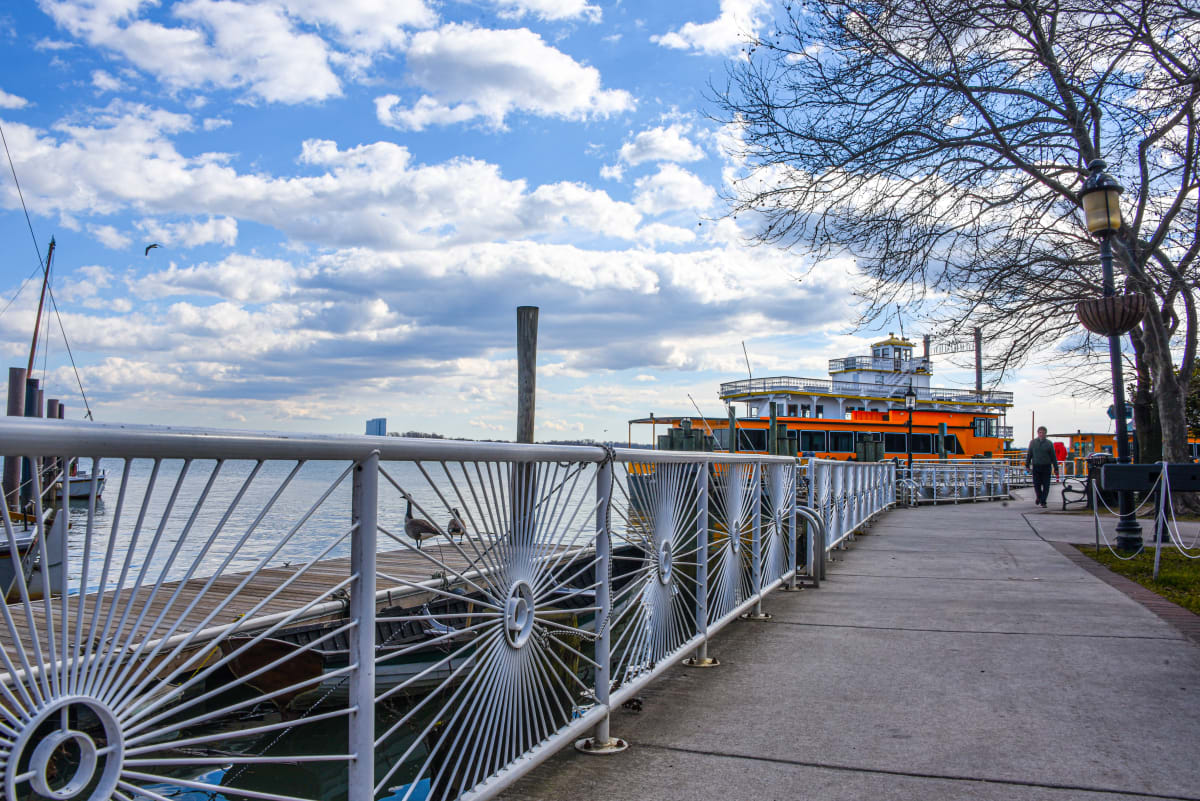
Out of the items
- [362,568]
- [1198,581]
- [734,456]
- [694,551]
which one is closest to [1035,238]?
[1198,581]

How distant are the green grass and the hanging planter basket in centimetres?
257

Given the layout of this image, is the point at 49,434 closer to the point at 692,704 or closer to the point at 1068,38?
the point at 692,704

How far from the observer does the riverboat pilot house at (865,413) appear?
34.9 m

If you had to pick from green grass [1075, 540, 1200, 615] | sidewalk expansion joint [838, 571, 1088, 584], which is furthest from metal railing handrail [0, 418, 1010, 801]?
green grass [1075, 540, 1200, 615]

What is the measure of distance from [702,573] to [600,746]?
1.62 meters

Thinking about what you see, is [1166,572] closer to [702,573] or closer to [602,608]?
[702,573]

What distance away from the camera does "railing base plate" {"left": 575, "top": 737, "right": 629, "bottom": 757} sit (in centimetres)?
350

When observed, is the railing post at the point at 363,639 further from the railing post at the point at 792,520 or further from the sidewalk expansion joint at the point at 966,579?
the sidewalk expansion joint at the point at 966,579

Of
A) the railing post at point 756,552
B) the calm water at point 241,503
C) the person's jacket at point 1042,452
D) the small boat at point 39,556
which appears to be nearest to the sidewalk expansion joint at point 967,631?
the railing post at point 756,552

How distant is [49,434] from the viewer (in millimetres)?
1463

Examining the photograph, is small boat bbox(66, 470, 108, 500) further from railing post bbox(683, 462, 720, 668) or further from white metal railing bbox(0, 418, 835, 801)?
railing post bbox(683, 462, 720, 668)

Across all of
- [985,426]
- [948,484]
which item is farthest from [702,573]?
[985,426]

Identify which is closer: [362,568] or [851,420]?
[362,568]

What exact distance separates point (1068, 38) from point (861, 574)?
7.27m
